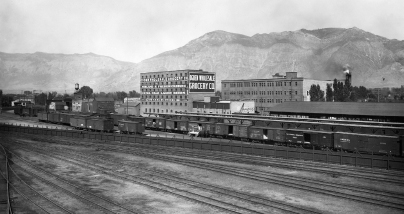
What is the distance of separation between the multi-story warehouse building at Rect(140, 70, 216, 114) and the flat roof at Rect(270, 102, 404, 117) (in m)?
30.0

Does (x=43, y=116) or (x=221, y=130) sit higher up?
(x=43, y=116)

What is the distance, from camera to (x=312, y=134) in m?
44.1

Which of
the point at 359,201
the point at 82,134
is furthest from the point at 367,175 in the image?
the point at 82,134

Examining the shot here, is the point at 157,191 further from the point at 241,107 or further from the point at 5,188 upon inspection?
the point at 241,107

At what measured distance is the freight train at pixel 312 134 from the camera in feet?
126

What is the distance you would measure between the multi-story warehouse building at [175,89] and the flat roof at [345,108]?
30.0 m

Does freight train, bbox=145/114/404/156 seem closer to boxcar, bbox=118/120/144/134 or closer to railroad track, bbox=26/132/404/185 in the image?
railroad track, bbox=26/132/404/185

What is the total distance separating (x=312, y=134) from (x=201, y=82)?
59.5m

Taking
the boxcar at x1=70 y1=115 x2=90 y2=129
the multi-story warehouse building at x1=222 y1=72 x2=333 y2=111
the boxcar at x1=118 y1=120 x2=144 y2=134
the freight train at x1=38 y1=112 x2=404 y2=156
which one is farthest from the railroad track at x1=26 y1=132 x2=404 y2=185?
the multi-story warehouse building at x1=222 y1=72 x2=333 y2=111

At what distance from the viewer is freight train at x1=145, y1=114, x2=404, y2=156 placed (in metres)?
38.6

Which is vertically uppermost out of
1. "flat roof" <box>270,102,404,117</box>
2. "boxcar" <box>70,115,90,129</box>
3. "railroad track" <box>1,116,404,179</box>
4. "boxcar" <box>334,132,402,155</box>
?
"flat roof" <box>270,102,404,117</box>

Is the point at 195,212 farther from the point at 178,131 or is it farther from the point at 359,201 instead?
the point at 178,131

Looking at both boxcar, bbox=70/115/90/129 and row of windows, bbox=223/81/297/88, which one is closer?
boxcar, bbox=70/115/90/129

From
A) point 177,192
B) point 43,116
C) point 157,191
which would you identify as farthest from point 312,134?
point 43,116
